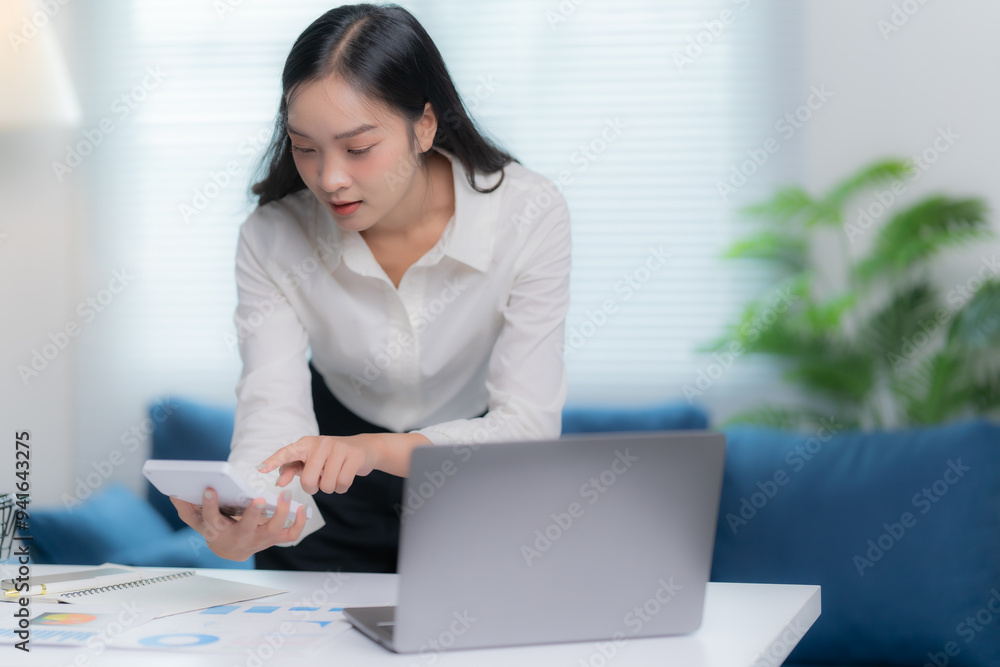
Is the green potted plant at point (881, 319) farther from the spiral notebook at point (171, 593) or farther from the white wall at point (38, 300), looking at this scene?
the white wall at point (38, 300)

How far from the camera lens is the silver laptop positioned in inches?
31.5

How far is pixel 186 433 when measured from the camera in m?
2.80

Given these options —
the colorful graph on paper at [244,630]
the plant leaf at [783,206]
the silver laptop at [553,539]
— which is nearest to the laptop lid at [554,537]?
the silver laptop at [553,539]

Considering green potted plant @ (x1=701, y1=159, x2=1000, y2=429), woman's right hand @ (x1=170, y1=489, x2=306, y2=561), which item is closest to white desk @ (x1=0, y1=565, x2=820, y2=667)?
woman's right hand @ (x1=170, y1=489, x2=306, y2=561)

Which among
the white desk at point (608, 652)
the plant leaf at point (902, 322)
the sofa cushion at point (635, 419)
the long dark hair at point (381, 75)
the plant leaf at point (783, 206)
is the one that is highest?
the long dark hair at point (381, 75)

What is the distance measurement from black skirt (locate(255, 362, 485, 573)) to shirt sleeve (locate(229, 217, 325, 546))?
161mm

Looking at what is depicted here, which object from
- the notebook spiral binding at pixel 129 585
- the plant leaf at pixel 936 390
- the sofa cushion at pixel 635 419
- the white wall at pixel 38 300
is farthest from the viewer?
the white wall at pixel 38 300

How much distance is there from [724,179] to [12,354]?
8.32ft

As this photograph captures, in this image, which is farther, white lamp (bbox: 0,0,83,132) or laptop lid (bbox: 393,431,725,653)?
white lamp (bbox: 0,0,83,132)

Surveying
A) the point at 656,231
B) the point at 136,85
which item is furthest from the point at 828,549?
the point at 136,85

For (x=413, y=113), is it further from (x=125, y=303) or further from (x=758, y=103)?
(x=125, y=303)

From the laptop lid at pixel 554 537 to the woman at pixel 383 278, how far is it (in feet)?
1.32

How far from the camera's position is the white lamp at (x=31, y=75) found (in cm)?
326

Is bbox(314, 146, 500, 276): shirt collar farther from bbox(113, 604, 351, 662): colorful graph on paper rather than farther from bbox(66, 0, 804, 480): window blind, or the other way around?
bbox(66, 0, 804, 480): window blind
